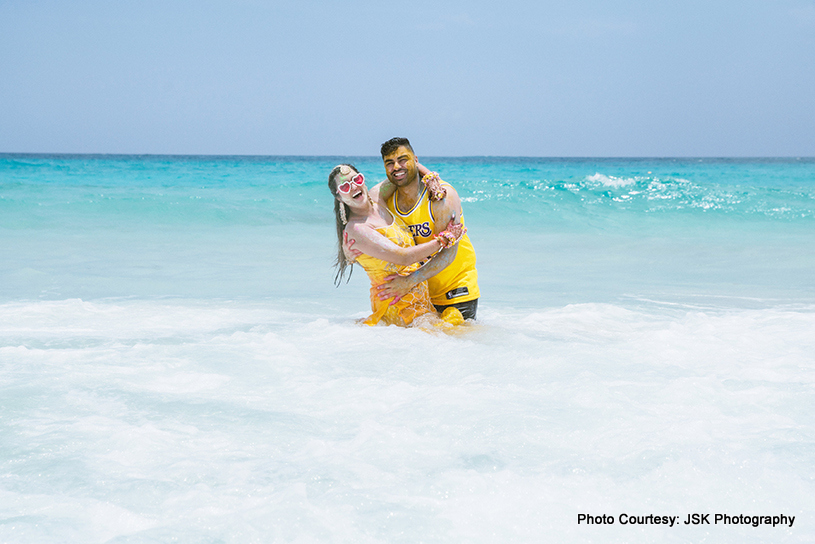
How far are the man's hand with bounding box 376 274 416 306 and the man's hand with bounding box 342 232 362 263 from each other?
26 cm

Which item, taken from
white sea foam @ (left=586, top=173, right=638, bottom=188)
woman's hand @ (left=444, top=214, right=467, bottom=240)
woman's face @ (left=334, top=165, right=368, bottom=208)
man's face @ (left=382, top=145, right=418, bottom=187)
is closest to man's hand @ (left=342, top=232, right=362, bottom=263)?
woman's face @ (left=334, top=165, right=368, bottom=208)

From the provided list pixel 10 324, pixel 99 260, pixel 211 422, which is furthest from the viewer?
pixel 99 260

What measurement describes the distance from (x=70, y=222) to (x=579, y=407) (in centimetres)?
1204

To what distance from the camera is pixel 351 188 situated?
405 centimetres

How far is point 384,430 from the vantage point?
9.66 ft

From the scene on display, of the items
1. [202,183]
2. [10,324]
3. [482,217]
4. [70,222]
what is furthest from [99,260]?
[202,183]

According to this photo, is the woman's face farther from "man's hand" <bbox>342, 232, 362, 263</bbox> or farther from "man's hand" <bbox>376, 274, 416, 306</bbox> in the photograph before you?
"man's hand" <bbox>376, 274, 416, 306</bbox>

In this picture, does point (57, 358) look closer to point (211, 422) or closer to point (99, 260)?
point (211, 422)

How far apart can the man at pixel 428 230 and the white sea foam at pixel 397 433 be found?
0.92ft

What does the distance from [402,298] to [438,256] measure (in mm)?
441

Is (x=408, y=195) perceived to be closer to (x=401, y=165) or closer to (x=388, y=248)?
(x=401, y=165)

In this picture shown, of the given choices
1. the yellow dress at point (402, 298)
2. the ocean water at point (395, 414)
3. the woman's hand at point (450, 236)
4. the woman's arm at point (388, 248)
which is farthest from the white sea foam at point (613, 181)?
the woman's arm at point (388, 248)

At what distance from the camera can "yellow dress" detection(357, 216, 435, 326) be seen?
4242mm

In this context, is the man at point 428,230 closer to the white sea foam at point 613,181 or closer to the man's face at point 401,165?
the man's face at point 401,165
